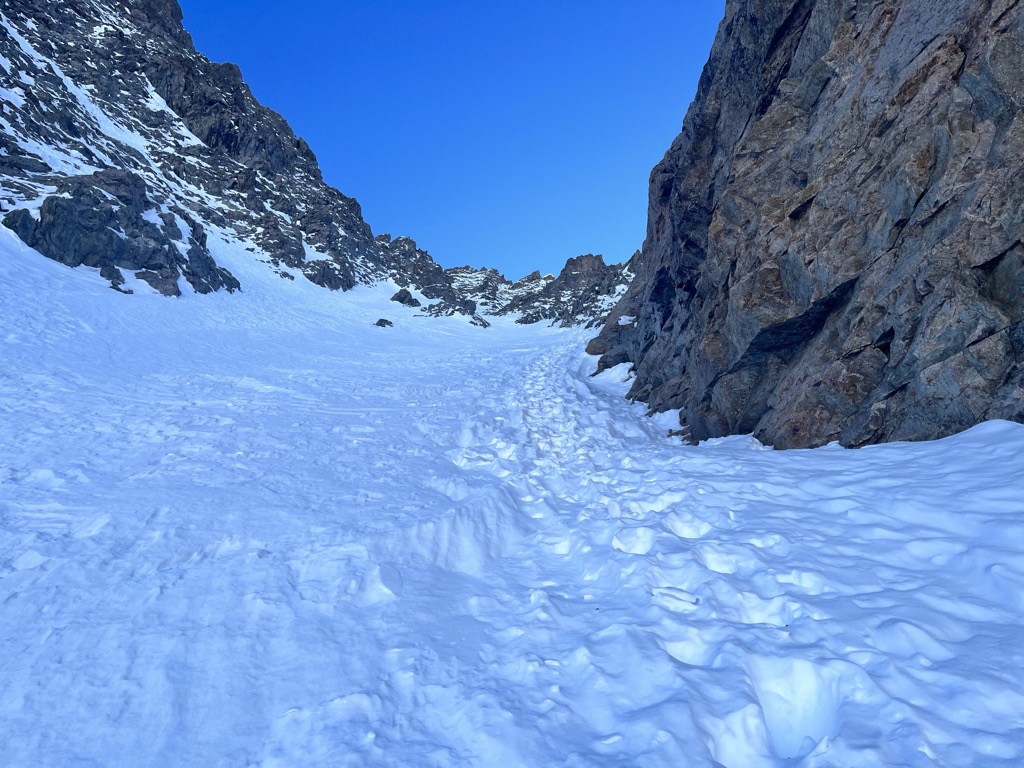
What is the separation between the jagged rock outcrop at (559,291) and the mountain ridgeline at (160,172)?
0.73 m

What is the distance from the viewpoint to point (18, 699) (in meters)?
4.04

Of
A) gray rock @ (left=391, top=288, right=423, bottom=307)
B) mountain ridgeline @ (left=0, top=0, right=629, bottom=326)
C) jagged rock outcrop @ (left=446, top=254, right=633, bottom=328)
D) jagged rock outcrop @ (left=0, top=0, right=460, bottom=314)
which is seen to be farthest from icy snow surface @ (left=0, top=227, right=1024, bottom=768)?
gray rock @ (left=391, top=288, right=423, bottom=307)

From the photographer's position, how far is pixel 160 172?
6188 centimetres

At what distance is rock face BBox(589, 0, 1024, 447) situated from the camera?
6762 millimetres

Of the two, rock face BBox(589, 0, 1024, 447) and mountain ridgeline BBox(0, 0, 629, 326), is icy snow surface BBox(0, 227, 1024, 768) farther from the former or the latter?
mountain ridgeline BBox(0, 0, 629, 326)

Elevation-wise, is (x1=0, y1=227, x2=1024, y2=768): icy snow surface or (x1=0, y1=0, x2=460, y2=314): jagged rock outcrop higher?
(x1=0, y1=0, x2=460, y2=314): jagged rock outcrop

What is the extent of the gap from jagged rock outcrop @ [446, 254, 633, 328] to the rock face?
89.2 ft

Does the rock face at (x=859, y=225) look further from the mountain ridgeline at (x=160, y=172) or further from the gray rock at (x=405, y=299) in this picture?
the gray rock at (x=405, y=299)

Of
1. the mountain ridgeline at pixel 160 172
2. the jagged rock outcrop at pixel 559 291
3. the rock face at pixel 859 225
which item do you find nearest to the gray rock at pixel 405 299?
the mountain ridgeline at pixel 160 172

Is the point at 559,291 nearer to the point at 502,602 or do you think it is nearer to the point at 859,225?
the point at 859,225

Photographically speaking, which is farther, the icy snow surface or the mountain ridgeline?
the mountain ridgeline

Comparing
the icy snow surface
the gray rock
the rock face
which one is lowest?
the icy snow surface

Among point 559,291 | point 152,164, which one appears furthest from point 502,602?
point 559,291

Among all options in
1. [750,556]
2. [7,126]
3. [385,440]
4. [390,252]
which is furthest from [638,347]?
[390,252]
